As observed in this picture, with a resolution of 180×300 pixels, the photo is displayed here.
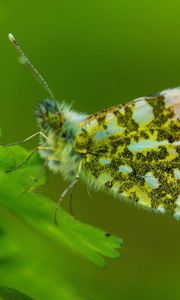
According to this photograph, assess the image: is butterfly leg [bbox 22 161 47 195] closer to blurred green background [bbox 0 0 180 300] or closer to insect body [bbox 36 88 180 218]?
insect body [bbox 36 88 180 218]

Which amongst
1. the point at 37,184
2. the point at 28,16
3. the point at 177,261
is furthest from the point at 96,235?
the point at 28,16

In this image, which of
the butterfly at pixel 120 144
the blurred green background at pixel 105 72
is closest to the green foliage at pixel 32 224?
the butterfly at pixel 120 144

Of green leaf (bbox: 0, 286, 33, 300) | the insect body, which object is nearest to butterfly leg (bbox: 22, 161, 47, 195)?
green leaf (bbox: 0, 286, 33, 300)

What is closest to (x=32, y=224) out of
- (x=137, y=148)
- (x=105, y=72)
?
(x=137, y=148)

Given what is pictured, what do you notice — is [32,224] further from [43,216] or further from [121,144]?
[121,144]

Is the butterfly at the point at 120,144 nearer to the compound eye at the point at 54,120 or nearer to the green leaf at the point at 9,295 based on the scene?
the compound eye at the point at 54,120

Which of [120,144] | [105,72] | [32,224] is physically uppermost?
[105,72]

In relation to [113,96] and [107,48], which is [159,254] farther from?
[107,48]
